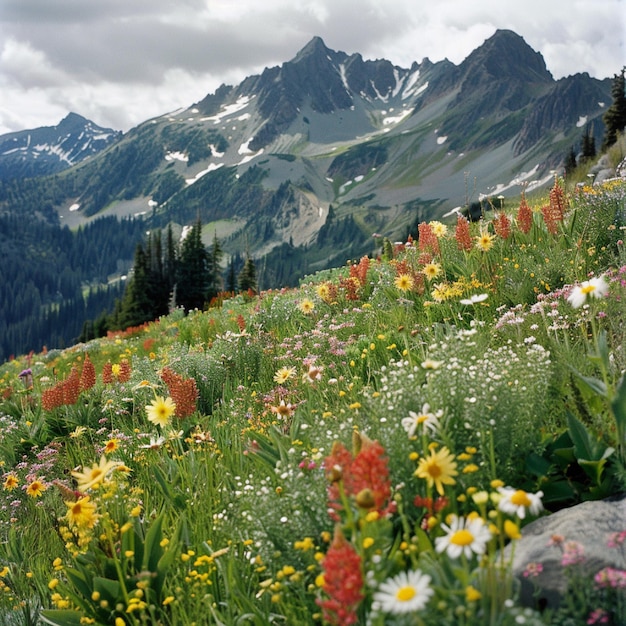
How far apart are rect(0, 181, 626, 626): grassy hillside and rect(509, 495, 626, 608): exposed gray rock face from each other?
9cm

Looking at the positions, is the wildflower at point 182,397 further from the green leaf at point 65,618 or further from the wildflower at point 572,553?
the wildflower at point 572,553

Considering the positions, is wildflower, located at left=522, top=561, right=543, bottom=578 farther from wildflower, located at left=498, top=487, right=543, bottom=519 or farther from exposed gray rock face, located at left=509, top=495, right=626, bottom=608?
wildflower, located at left=498, top=487, right=543, bottom=519

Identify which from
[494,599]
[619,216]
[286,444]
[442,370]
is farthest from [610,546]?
[619,216]

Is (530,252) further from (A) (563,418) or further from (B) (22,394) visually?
(B) (22,394)

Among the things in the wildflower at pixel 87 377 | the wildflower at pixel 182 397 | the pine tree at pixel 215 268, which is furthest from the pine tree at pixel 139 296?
the wildflower at pixel 182 397

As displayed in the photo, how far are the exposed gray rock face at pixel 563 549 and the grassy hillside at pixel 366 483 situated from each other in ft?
0.31

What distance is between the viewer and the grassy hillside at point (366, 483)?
1.86 m

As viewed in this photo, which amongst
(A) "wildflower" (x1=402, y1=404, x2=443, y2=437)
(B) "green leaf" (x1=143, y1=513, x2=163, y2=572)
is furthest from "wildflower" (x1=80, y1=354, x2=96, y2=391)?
(A) "wildflower" (x1=402, y1=404, x2=443, y2=437)

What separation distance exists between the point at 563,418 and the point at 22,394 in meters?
8.33

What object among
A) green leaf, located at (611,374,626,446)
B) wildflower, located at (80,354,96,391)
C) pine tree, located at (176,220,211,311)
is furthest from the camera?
pine tree, located at (176,220,211,311)

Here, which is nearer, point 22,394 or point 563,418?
point 563,418

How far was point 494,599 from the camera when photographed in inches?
63.6

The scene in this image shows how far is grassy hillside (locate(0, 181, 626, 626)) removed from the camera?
1864 mm

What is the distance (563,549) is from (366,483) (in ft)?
2.53
